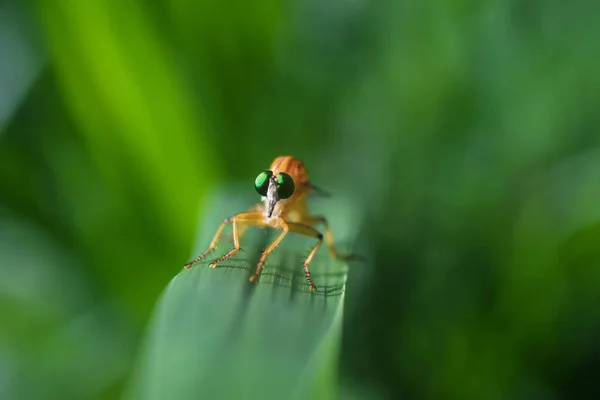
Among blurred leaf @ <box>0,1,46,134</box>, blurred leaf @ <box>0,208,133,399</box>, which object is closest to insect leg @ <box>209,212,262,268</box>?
blurred leaf @ <box>0,208,133,399</box>

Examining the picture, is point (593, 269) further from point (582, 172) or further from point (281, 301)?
point (281, 301)

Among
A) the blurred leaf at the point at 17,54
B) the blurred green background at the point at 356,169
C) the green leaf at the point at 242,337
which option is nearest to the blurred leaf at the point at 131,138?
the blurred green background at the point at 356,169

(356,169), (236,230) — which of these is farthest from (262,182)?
(356,169)

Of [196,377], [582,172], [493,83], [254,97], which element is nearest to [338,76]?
[254,97]

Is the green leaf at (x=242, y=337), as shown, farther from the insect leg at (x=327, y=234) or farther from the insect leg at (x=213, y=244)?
the insect leg at (x=327, y=234)

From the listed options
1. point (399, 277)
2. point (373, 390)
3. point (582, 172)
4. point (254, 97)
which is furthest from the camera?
point (254, 97)

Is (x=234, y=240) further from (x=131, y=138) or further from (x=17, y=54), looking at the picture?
(x=17, y=54)
